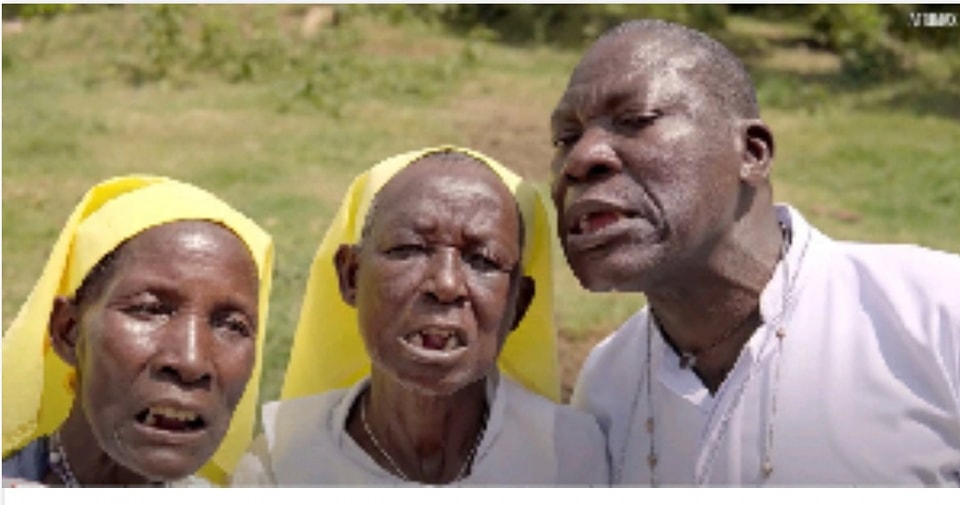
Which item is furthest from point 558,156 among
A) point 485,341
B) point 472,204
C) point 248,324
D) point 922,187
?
point 922,187

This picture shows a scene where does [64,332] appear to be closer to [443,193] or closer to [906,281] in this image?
[443,193]

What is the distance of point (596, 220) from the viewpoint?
2908 millimetres

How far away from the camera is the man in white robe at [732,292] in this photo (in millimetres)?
2873

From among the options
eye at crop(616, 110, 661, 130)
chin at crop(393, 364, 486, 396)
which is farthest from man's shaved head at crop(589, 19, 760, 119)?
chin at crop(393, 364, 486, 396)

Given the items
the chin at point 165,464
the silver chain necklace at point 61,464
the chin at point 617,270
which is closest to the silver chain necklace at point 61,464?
the silver chain necklace at point 61,464

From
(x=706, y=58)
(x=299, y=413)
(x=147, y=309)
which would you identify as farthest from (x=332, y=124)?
(x=147, y=309)

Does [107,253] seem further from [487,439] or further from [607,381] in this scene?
[607,381]

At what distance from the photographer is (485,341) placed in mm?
2840

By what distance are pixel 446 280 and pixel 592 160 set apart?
411mm

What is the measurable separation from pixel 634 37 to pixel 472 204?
1.79 ft

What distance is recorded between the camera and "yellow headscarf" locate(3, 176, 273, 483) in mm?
2725

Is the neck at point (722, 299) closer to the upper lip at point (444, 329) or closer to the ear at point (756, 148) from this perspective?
the ear at point (756, 148)

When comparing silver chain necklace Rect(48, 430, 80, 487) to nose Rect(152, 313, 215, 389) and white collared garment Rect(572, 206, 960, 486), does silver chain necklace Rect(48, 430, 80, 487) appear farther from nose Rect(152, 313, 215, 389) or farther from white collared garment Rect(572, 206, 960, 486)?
white collared garment Rect(572, 206, 960, 486)

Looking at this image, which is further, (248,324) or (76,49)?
(76,49)
